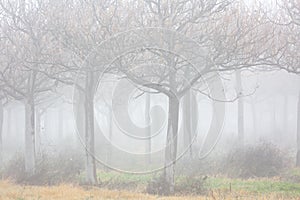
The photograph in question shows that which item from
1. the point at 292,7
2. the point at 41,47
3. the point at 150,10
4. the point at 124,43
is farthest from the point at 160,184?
the point at 292,7

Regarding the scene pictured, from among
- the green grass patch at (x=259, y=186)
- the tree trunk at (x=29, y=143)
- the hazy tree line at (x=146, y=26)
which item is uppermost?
the hazy tree line at (x=146, y=26)

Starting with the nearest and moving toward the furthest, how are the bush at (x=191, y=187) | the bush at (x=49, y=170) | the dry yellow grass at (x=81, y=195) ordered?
the dry yellow grass at (x=81, y=195), the bush at (x=191, y=187), the bush at (x=49, y=170)

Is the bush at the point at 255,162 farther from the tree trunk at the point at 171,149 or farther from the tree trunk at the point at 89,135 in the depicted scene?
the tree trunk at the point at 89,135

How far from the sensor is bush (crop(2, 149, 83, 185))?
50.5ft

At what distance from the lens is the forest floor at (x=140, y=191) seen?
11.4 metres

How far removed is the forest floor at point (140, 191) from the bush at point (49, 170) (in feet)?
2.29

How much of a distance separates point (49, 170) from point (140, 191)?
4465mm

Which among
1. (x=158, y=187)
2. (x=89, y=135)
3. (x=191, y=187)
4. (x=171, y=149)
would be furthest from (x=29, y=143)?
(x=191, y=187)

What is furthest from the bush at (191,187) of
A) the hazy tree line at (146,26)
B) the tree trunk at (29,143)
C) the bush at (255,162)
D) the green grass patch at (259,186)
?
the tree trunk at (29,143)

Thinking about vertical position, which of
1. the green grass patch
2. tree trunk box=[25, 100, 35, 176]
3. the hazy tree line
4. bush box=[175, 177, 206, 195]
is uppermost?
the hazy tree line

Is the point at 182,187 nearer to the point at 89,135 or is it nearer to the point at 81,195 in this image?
the point at 81,195

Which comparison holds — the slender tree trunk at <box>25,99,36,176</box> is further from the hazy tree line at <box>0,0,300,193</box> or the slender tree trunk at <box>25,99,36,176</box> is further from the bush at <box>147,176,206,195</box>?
the bush at <box>147,176,206,195</box>

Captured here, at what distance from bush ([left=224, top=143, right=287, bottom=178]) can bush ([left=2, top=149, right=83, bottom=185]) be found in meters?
6.05

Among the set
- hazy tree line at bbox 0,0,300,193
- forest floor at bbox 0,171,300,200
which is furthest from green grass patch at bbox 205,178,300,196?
hazy tree line at bbox 0,0,300,193
